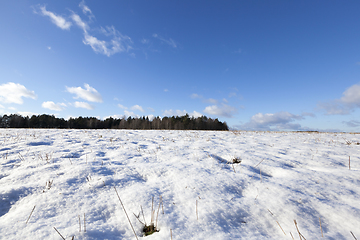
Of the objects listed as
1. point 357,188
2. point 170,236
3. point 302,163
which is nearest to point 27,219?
point 170,236

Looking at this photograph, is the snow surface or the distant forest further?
the distant forest

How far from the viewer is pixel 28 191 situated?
2283mm

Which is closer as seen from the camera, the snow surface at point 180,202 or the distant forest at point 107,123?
the snow surface at point 180,202

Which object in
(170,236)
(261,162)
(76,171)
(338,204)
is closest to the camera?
(170,236)

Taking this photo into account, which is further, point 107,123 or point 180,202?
point 107,123

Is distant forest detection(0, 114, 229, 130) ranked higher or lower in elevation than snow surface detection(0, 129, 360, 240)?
higher

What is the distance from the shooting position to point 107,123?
6631 cm

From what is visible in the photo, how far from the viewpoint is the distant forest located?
181ft

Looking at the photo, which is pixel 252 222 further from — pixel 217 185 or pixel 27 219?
pixel 27 219

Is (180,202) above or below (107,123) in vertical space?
below

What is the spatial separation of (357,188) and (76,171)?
514 cm

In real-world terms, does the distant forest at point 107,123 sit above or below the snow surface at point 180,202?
above

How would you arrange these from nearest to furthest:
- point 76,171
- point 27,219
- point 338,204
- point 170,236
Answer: point 170,236
point 27,219
point 338,204
point 76,171

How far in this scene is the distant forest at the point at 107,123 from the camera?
5508 centimetres
